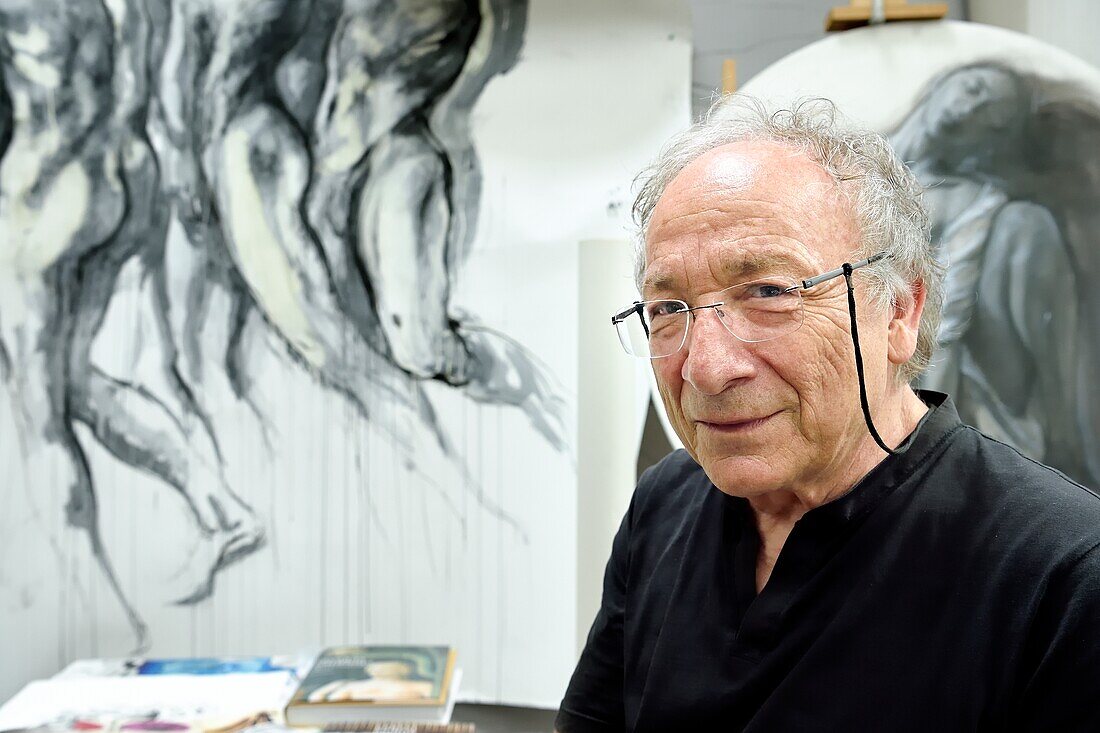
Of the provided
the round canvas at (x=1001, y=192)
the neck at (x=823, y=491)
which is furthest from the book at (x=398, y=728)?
the round canvas at (x=1001, y=192)

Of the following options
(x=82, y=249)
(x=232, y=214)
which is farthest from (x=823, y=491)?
(x=82, y=249)

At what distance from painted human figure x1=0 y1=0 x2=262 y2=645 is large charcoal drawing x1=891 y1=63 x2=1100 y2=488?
1.38m

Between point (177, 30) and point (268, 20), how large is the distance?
0.60ft

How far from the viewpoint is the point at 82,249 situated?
5.43 feet

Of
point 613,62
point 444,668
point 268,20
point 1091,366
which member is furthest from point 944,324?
point 268,20

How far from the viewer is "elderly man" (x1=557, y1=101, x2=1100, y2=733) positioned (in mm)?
672

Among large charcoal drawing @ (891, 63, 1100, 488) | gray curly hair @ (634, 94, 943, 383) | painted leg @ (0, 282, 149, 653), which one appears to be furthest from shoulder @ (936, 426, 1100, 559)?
painted leg @ (0, 282, 149, 653)

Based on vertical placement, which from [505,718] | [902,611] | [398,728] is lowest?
[505,718]

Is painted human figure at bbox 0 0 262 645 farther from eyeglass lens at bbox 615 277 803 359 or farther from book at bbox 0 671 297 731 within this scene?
eyeglass lens at bbox 615 277 803 359

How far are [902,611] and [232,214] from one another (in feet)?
4.55

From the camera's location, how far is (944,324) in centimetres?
150

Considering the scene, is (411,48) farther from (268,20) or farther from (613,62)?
(613,62)

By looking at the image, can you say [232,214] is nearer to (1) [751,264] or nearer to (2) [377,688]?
(2) [377,688]

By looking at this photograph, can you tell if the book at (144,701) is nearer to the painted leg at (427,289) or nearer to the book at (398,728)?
the book at (398,728)
